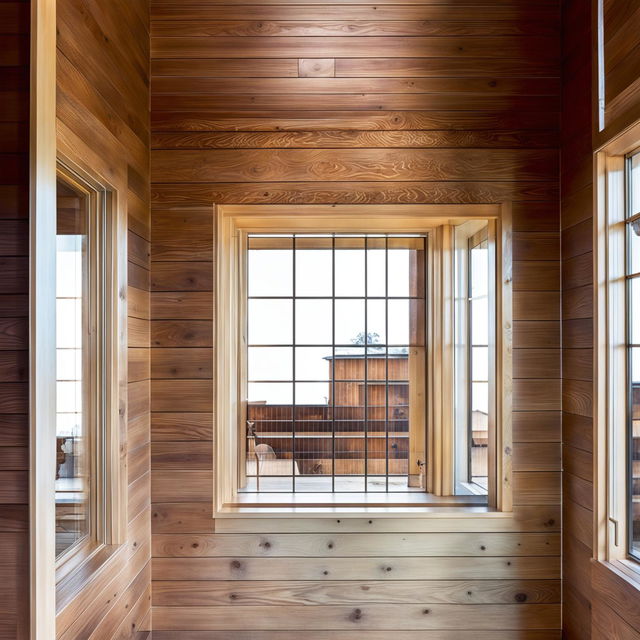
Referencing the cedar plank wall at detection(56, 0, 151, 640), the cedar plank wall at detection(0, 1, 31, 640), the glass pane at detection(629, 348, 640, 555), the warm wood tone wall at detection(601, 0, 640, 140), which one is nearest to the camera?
the cedar plank wall at detection(0, 1, 31, 640)

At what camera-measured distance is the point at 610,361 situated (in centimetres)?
193

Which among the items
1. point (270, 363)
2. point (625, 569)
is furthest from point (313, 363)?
point (625, 569)

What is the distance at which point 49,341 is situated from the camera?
1.35 metres

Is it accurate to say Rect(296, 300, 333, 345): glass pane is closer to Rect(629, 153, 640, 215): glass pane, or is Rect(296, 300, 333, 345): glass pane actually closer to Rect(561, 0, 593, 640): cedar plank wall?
Rect(561, 0, 593, 640): cedar plank wall

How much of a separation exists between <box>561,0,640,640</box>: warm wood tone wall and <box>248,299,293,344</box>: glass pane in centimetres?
120

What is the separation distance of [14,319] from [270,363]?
1364mm

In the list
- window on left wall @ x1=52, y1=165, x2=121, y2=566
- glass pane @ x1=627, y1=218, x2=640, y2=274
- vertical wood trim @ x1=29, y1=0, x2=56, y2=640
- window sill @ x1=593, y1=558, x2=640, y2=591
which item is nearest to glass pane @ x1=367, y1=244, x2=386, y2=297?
glass pane @ x1=627, y1=218, x2=640, y2=274

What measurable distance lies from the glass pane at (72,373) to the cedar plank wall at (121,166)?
147 mm

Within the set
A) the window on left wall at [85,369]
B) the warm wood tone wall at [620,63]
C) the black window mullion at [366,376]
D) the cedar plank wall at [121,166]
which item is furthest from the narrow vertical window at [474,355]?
the window on left wall at [85,369]

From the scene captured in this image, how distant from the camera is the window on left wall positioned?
1634mm

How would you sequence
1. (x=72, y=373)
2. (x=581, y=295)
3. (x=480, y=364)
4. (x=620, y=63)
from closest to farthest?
(x=72, y=373), (x=620, y=63), (x=581, y=295), (x=480, y=364)

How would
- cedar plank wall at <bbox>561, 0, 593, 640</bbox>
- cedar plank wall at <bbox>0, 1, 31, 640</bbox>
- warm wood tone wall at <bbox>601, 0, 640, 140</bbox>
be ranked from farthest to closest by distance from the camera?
cedar plank wall at <bbox>561, 0, 593, 640</bbox> → warm wood tone wall at <bbox>601, 0, 640, 140</bbox> → cedar plank wall at <bbox>0, 1, 31, 640</bbox>

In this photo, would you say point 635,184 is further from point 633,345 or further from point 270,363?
point 270,363

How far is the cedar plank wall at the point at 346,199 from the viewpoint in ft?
7.48
